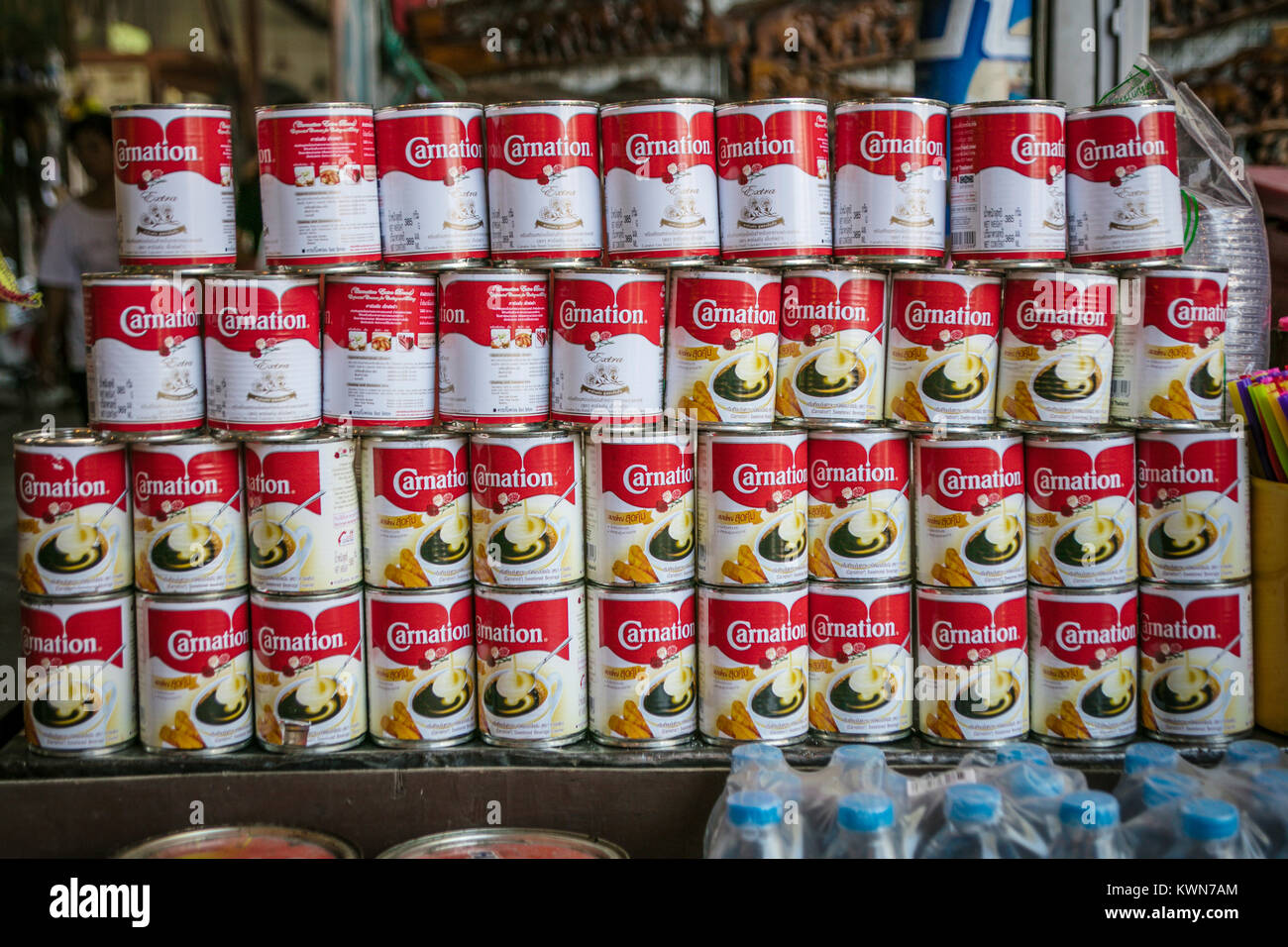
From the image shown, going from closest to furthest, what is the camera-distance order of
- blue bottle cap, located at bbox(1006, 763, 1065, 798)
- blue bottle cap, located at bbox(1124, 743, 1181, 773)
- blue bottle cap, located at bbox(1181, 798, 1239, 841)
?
blue bottle cap, located at bbox(1181, 798, 1239, 841)
blue bottle cap, located at bbox(1006, 763, 1065, 798)
blue bottle cap, located at bbox(1124, 743, 1181, 773)

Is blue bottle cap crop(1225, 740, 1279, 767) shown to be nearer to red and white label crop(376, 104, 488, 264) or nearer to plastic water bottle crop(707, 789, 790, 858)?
plastic water bottle crop(707, 789, 790, 858)

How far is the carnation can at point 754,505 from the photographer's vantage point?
221 centimetres

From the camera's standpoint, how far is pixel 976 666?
224 centimetres

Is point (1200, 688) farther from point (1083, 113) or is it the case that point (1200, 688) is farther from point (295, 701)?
point (295, 701)

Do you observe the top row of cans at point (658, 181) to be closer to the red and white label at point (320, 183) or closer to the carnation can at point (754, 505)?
the red and white label at point (320, 183)

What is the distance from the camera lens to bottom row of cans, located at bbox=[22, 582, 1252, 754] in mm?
2248

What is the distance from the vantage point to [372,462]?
225 cm

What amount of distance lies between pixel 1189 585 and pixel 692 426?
39.9 inches

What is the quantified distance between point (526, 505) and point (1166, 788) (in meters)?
1.19

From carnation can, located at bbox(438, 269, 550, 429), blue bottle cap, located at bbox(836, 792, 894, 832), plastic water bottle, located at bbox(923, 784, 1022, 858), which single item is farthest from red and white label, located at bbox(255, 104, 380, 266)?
plastic water bottle, located at bbox(923, 784, 1022, 858)

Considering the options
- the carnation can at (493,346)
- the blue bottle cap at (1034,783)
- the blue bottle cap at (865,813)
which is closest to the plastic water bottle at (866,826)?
the blue bottle cap at (865,813)

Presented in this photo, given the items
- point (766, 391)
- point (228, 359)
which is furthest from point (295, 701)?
point (766, 391)

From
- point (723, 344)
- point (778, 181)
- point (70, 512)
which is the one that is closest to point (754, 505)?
point (723, 344)

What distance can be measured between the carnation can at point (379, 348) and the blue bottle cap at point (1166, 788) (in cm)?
144
